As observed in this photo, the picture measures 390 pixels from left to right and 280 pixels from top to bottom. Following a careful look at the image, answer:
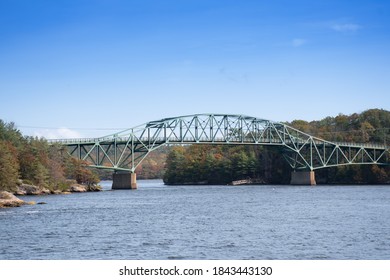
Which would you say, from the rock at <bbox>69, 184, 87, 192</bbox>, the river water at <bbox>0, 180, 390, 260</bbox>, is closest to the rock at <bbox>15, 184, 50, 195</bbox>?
the rock at <bbox>69, 184, 87, 192</bbox>

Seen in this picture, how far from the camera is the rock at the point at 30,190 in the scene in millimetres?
108312

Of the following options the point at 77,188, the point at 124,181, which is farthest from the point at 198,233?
the point at 124,181

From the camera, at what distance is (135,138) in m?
163

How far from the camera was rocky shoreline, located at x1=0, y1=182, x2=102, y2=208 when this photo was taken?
266 ft

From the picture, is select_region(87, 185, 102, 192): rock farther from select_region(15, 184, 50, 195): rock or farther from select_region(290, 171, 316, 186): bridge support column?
select_region(290, 171, 316, 186): bridge support column

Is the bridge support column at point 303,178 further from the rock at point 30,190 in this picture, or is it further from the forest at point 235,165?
the rock at point 30,190

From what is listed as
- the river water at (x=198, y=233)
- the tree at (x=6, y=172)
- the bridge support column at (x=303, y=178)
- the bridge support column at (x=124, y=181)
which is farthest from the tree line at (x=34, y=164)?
the bridge support column at (x=303, y=178)

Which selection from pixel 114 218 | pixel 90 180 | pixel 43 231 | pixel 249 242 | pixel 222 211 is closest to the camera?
pixel 249 242

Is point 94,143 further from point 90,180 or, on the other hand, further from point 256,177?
point 256,177

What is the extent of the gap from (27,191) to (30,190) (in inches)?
30.3

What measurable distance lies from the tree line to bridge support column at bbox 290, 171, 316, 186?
57.0 meters
